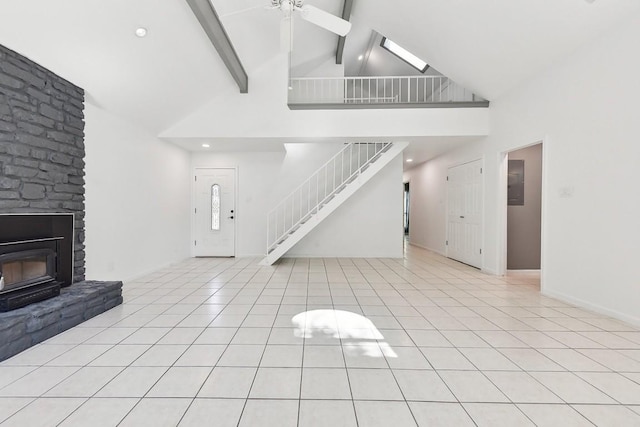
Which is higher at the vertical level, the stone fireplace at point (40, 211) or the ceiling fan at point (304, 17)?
the ceiling fan at point (304, 17)

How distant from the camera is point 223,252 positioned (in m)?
6.36

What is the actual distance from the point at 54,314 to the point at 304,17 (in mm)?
3626

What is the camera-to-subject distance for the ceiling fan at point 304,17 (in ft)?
8.78

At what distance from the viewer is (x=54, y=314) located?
237cm

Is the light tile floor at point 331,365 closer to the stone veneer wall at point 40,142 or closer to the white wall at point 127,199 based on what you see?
the white wall at point 127,199

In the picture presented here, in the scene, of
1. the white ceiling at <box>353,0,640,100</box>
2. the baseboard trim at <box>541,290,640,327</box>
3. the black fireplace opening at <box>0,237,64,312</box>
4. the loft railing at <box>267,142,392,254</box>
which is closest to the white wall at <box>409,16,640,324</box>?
the baseboard trim at <box>541,290,640,327</box>

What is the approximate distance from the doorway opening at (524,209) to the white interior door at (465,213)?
48 centimetres

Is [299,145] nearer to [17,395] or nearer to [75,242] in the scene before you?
[75,242]

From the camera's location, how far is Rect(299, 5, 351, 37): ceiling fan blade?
9.04 ft

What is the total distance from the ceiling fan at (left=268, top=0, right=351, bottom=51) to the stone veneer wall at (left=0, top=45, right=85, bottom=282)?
97.4 inches

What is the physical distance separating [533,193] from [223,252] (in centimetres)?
640

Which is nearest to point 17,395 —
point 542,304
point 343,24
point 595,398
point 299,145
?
point 595,398

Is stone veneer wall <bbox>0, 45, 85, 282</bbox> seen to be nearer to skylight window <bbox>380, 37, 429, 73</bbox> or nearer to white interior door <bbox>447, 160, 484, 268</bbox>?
white interior door <bbox>447, 160, 484, 268</bbox>

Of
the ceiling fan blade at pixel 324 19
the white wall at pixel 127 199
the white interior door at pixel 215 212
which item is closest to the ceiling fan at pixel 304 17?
the ceiling fan blade at pixel 324 19
